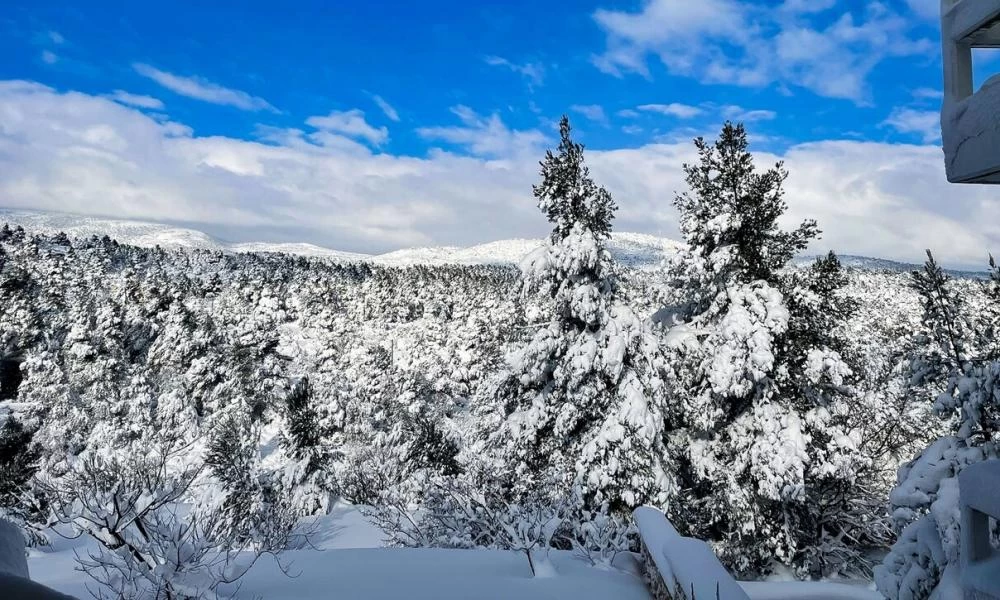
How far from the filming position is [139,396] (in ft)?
124

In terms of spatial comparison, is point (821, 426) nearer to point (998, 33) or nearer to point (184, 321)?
point (998, 33)

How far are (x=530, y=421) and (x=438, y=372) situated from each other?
40.4 m

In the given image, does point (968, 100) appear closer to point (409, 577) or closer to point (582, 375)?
point (409, 577)

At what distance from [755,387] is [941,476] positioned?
24.0ft

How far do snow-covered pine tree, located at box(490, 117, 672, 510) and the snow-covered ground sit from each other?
2.99 metres

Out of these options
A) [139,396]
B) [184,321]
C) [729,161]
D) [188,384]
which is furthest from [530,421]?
[184,321]

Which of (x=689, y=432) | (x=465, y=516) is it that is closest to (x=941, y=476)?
(x=689, y=432)

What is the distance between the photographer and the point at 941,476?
636 cm

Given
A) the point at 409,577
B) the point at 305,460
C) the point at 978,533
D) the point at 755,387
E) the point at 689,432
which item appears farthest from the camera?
the point at 305,460

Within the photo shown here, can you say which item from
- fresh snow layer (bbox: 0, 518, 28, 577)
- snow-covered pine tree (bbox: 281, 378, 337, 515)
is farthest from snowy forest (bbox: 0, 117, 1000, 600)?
fresh snow layer (bbox: 0, 518, 28, 577)

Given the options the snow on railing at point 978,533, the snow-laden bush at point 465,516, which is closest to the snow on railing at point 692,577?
the snow on railing at point 978,533

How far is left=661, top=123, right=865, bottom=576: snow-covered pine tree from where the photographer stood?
12.9 m

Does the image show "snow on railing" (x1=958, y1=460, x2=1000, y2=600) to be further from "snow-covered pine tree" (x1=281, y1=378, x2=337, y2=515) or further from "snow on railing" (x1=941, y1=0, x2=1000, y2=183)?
"snow-covered pine tree" (x1=281, y1=378, x2=337, y2=515)

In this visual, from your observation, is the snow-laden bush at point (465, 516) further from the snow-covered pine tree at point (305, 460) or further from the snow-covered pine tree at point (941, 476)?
the snow-covered pine tree at point (305, 460)
